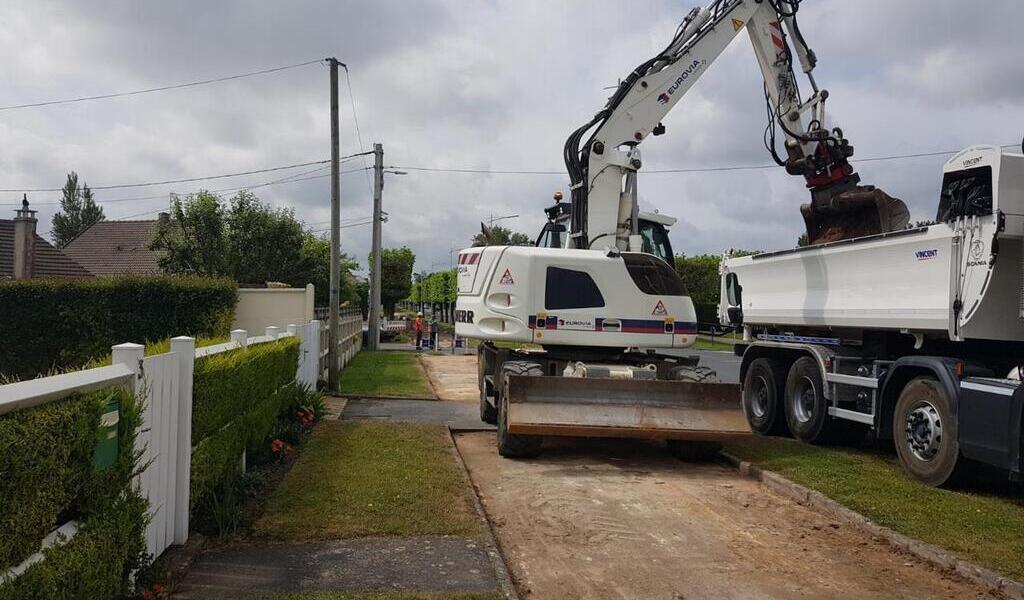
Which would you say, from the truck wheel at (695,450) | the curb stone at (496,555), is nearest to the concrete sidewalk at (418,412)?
the truck wheel at (695,450)

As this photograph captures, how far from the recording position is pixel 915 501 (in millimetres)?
7703

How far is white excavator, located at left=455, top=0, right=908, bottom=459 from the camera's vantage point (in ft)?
31.8

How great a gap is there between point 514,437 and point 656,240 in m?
3.88

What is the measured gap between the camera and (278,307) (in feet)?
75.3

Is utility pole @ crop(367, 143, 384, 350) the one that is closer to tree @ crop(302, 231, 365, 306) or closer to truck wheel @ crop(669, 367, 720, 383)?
tree @ crop(302, 231, 365, 306)

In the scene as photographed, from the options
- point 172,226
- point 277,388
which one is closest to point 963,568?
point 277,388

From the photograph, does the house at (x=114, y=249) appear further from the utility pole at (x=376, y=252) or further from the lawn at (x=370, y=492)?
the lawn at (x=370, y=492)

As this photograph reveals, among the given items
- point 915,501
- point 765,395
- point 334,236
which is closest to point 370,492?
point 915,501

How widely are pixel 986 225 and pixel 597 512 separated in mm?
4350

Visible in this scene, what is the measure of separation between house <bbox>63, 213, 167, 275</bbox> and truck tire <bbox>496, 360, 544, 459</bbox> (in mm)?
33979

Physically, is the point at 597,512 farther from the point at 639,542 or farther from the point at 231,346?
the point at 231,346

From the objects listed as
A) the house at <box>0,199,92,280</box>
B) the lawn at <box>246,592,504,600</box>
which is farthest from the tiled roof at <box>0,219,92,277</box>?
the lawn at <box>246,592,504,600</box>

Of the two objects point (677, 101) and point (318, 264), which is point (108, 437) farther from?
point (318, 264)

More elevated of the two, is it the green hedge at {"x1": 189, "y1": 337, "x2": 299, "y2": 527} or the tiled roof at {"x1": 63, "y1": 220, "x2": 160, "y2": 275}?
the tiled roof at {"x1": 63, "y1": 220, "x2": 160, "y2": 275}
